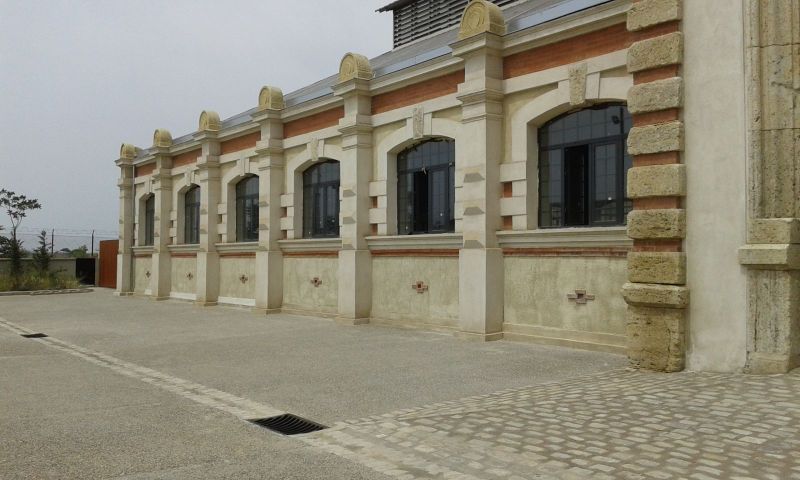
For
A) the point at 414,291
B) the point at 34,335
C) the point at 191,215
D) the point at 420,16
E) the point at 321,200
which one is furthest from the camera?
the point at 191,215

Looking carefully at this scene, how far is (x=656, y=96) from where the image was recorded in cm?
795

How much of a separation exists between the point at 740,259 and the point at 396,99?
26.7ft

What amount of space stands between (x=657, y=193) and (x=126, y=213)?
23.1 meters

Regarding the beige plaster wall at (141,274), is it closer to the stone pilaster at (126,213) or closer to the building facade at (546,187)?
the stone pilaster at (126,213)

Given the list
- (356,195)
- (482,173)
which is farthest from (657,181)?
(356,195)

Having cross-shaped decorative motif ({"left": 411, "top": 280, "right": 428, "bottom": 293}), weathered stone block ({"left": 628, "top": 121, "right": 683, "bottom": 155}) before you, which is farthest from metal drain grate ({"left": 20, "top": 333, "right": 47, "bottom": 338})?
weathered stone block ({"left": 628, "top": 121, "right": 683, "bottom": 155})

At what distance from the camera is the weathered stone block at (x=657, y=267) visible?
7.71 meters

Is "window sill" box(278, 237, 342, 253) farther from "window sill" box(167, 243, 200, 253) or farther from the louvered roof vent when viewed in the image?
the louvered roof vent

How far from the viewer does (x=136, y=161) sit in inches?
988

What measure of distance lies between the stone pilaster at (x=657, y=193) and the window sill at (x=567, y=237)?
124 cm

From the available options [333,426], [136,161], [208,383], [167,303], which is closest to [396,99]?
[208,383]

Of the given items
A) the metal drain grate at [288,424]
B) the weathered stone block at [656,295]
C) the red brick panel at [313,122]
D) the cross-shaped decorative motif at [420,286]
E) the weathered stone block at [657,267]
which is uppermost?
the red brick panel at [313,122]

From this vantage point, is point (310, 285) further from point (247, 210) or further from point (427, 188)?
point (427, 188)

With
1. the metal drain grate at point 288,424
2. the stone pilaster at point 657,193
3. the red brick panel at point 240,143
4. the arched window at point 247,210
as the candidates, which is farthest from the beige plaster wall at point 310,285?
the metal drain grate at point 288,424
